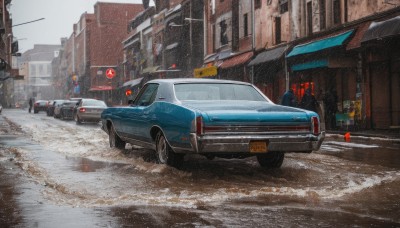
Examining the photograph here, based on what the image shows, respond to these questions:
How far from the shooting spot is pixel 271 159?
29.7 feet

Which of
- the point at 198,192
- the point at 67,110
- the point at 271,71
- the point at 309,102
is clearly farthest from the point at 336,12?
the point at 67,110

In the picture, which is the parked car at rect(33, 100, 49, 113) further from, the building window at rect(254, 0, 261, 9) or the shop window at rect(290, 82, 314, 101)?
the shop window at rect(290, 82, 314, 101)

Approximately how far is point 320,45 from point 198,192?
17597 mm

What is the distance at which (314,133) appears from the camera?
800 cm

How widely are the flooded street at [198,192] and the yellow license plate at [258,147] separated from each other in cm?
40

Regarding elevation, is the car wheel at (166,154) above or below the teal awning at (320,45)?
below

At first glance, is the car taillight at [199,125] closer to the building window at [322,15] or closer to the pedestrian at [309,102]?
the pedestrian at [309,102]

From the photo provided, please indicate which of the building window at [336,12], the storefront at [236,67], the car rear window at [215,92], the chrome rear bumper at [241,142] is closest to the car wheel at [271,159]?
the car rear window at [215,92]

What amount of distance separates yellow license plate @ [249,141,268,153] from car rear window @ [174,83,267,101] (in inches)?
56.6

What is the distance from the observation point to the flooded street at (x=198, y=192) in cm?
512

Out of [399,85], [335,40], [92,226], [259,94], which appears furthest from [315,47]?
[92,226]

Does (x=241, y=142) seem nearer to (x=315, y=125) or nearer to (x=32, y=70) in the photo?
(x=315, y=125)

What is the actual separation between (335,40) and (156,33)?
33293 millimetres

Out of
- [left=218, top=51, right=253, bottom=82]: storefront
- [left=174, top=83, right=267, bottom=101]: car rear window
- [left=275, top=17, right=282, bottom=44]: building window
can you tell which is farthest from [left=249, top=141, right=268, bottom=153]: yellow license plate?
[left=218, top=51, right=253, bottom=82]: storefront
